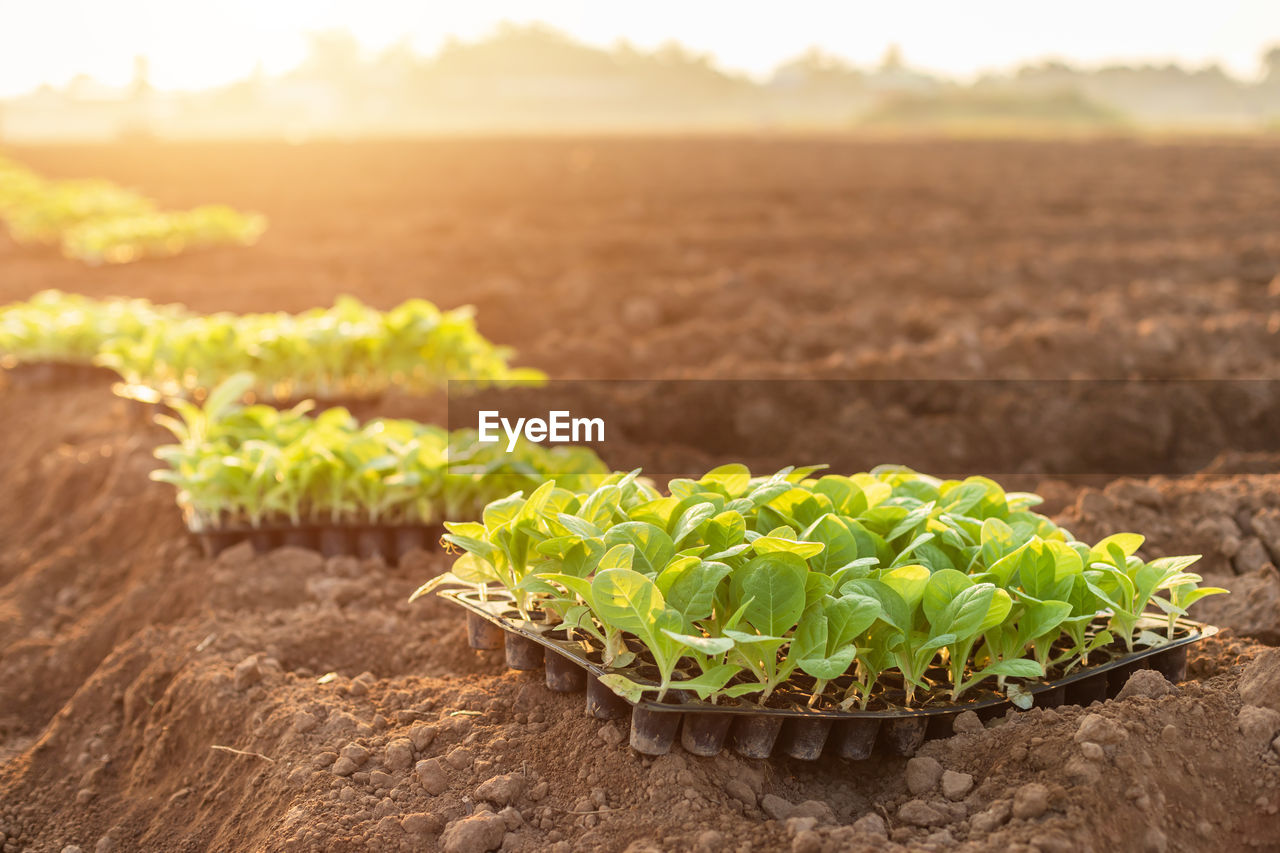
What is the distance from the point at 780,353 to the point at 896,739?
539cm

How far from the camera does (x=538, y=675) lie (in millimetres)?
2924

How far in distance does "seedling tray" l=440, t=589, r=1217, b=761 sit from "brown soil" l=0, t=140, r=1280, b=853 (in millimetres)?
58

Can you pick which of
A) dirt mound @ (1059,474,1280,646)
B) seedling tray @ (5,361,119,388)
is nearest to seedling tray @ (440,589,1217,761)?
dirt mound @ (1059,474,1280,646)

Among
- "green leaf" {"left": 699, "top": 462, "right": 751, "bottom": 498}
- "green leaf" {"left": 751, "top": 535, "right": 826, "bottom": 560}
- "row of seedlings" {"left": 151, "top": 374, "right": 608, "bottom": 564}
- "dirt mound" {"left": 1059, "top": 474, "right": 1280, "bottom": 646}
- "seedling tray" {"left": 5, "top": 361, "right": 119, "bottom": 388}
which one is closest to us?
"green leaf" {"left": 751, "top": 535, "right": 826, "bottom": 560}

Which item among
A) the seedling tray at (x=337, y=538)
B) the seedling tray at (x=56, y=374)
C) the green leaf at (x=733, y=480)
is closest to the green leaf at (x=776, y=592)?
the green leaf at (x=733, y=480)

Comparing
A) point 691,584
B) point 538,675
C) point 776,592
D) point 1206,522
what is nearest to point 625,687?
point 691,584

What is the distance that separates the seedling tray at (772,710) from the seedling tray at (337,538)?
4.21 ft

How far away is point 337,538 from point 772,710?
88.8 inches

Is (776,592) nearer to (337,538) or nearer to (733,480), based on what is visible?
(733,480)

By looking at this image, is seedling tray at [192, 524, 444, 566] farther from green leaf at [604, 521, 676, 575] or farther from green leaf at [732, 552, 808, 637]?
green leaf at [732, 552, 808, 637]

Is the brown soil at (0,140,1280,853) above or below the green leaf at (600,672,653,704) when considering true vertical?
below

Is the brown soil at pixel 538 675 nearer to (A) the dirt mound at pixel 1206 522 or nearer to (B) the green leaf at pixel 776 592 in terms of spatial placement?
(A) the dirt mound at pixel 1206 522

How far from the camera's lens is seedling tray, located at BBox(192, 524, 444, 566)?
4.22 meters

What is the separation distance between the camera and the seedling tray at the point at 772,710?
98.6 inches
